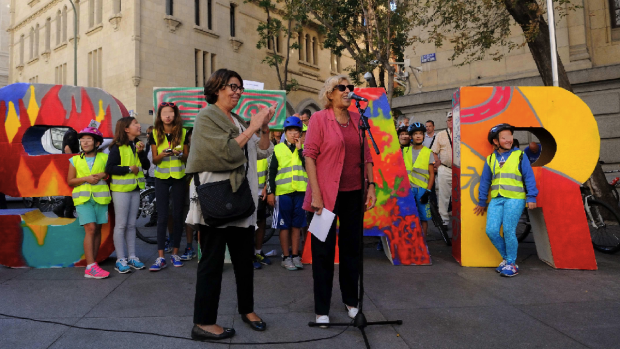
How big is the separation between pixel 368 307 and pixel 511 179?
2.45m

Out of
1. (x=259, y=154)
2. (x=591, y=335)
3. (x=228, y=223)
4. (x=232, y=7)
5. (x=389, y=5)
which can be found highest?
(x=232, y=7)

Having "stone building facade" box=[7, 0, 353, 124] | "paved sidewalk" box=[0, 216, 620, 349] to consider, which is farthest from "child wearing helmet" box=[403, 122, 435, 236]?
"stone building facade" box=[7, 0, 353, 124]

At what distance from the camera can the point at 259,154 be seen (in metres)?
3.66

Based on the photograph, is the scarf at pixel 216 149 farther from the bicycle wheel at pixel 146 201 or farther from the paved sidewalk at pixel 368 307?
the bicycle wheel at pixel 146 201

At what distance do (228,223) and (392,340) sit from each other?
1442 mm

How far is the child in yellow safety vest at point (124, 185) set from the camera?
5.05m

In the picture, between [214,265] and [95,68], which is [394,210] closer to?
[214,265]

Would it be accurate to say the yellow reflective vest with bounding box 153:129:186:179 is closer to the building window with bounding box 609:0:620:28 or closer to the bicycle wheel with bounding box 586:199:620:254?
the bicycle wheel with bounding box 586:199:620:254

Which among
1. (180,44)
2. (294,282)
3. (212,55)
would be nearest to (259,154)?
(294,282)

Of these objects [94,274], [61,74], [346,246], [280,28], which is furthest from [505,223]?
[61,74]

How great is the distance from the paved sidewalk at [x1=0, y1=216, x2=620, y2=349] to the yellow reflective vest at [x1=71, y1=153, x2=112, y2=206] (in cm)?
89

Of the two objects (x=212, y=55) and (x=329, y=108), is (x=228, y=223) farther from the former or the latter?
(x=212, y=55)

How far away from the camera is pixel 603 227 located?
606 centimetres

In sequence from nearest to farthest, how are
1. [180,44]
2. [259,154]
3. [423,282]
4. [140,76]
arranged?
[259,154], [423,282], [140,76], [180,44]
